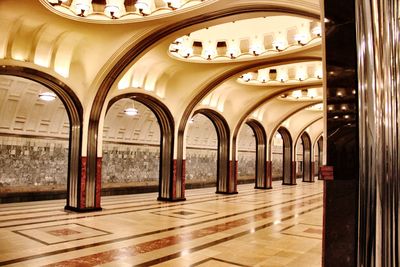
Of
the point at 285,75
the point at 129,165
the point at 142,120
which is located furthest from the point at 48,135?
the point at 285,75

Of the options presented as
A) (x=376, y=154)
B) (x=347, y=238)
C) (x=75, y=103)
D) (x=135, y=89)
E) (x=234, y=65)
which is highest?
(x=234, y=65)

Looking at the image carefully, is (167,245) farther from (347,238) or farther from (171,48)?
(171,48)

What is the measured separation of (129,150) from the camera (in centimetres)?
1456

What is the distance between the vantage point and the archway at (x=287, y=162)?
70.4ft

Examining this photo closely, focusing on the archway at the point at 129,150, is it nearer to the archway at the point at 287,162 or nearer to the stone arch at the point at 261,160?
the stone arch at the point at 261,160

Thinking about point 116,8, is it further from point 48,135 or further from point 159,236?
point 48,135

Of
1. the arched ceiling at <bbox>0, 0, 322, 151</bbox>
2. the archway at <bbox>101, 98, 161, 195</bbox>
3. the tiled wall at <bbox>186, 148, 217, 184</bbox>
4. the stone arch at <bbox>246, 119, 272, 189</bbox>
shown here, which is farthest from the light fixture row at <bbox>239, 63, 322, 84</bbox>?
the tiled wall at <bbox>186, 148, 217, 184</bbox>

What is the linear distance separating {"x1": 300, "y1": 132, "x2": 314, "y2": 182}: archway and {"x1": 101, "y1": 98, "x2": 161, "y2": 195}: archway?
13.0 metres

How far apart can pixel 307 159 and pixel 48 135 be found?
60.1 ft

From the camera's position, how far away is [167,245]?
598cm

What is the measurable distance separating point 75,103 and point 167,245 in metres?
5.35

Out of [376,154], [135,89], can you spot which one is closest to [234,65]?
[135,89]

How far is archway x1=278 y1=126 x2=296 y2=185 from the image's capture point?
21.5m

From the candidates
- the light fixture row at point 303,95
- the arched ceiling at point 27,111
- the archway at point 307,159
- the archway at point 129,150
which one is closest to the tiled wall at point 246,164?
the archway at point 307,159
